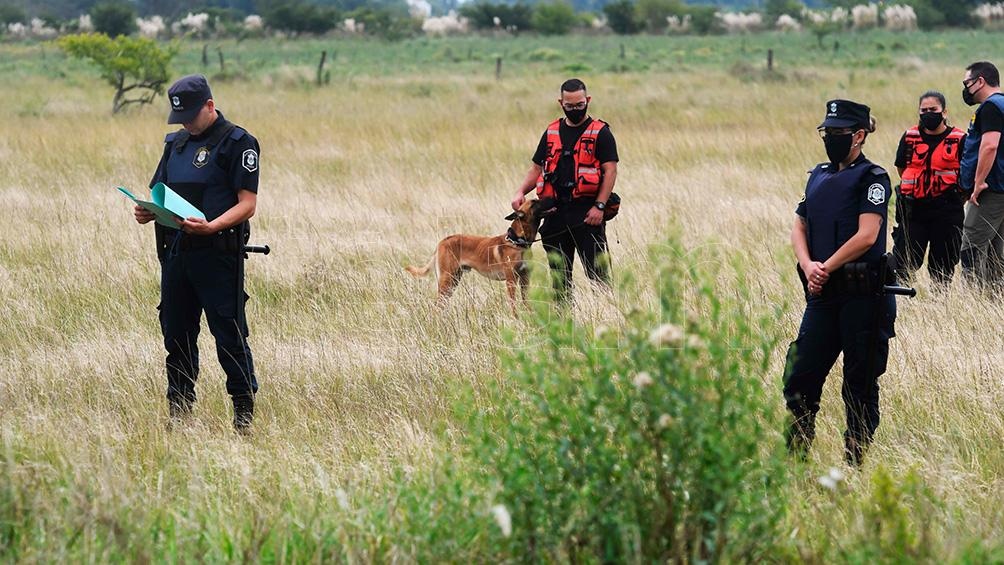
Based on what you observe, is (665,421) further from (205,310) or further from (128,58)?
(128,58)

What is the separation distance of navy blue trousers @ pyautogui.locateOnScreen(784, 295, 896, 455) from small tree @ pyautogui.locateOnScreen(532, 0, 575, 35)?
67.8m

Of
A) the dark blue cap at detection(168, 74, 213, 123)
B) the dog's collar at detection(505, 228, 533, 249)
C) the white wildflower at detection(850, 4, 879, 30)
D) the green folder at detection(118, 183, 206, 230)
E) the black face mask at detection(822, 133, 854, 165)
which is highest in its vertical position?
the dark blue cap at detection(168, 74, 213, 123)

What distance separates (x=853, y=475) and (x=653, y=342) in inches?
69.0

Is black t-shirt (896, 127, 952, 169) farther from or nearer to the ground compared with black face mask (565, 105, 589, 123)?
nearer to the ground

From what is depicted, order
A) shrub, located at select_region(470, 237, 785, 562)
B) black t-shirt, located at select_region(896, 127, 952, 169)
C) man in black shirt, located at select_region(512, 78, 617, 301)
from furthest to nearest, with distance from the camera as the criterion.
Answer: black t-shirt, located at select_region(896, 127, 952, 169), man in black shirt, located at select_region(512, 78, 617, 301), shrub, located at select_region(470, 237, 785, 562)

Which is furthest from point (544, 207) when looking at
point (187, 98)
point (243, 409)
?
point (187, 98)

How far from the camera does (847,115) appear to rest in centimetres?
491

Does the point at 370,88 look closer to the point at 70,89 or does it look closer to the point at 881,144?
the point at 70,89

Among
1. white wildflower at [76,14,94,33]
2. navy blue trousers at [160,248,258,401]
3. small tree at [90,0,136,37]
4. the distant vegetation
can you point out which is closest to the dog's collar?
navy blue trousers at [160,248,258,401]

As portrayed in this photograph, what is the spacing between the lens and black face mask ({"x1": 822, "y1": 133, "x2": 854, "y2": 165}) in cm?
488

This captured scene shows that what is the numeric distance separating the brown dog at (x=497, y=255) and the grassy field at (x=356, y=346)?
0.18 meters

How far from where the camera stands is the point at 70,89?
2900cm

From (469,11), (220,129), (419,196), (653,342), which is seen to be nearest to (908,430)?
(653,342)

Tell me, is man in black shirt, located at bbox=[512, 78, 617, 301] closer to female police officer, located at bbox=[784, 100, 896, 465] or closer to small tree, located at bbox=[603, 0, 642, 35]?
female police officer, located at bbox=[784, 100, 896, 465]
